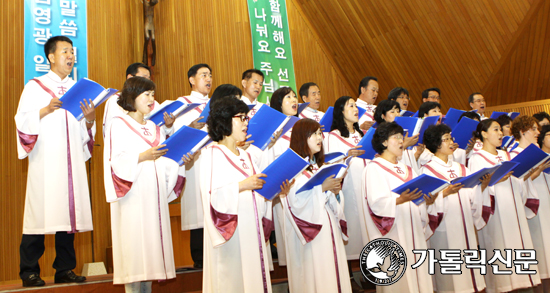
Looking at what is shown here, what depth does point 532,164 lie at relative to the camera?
4.86m

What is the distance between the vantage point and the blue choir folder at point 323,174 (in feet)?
10.7

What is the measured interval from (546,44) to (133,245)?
715 cm

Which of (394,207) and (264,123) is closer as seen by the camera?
(264,123)

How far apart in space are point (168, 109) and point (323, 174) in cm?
143

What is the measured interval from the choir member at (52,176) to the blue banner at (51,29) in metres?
2.11

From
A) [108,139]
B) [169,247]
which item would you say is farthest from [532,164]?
[108,139]

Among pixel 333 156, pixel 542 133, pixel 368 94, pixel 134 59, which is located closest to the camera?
pixel 333 156

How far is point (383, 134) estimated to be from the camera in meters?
4.25

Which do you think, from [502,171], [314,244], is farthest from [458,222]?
[314,244]

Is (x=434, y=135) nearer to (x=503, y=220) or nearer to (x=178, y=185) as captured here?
(x=503, y=220)

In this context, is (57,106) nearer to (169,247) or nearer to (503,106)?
(169,247)

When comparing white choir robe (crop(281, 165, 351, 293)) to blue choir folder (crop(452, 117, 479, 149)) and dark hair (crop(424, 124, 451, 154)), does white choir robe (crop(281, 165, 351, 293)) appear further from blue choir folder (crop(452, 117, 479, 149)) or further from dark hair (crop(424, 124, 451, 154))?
blue choir folder (crop(452, 117, 479, 149))

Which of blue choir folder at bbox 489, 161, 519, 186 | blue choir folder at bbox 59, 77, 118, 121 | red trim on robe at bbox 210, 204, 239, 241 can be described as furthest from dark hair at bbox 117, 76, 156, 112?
blue choir folder at bbox 489, 161, 519, 186

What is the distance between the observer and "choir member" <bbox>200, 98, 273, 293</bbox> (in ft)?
10.4
